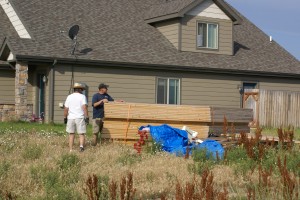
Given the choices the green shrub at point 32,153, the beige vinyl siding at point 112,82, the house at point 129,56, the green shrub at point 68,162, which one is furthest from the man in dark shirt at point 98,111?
the beige vinyl siding at point 112,82

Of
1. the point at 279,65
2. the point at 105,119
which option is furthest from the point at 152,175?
the point at 279,65

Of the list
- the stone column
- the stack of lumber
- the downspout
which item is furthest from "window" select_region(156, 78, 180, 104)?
the stack of lumber

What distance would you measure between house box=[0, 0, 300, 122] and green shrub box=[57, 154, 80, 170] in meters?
11.0

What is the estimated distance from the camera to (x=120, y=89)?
75.6 feet

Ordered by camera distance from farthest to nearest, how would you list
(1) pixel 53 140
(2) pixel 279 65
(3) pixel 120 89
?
(2) pixel 279 65
(3) pixel 120 89
(1) pixel 53 140

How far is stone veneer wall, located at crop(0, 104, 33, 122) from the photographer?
21.8 metres

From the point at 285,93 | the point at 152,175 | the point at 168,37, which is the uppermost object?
the point at 168,37

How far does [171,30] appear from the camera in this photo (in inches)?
987

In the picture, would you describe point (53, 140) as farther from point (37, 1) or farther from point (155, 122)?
point (37, 1)

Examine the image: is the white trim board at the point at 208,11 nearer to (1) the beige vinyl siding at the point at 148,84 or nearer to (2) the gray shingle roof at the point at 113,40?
(2) the gray shingle roof at the point at 113,40

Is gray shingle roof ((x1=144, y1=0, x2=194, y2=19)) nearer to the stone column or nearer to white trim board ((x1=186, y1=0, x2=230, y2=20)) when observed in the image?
white trim board ((x1=186, y1=0, x2=230, y2=20))

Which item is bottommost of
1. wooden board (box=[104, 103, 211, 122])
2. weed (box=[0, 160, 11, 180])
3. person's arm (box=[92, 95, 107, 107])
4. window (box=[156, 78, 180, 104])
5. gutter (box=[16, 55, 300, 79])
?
weed (box=[0, 160, 11, 180])

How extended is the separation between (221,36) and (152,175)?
17.4 metres

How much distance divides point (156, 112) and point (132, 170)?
5.29 m
